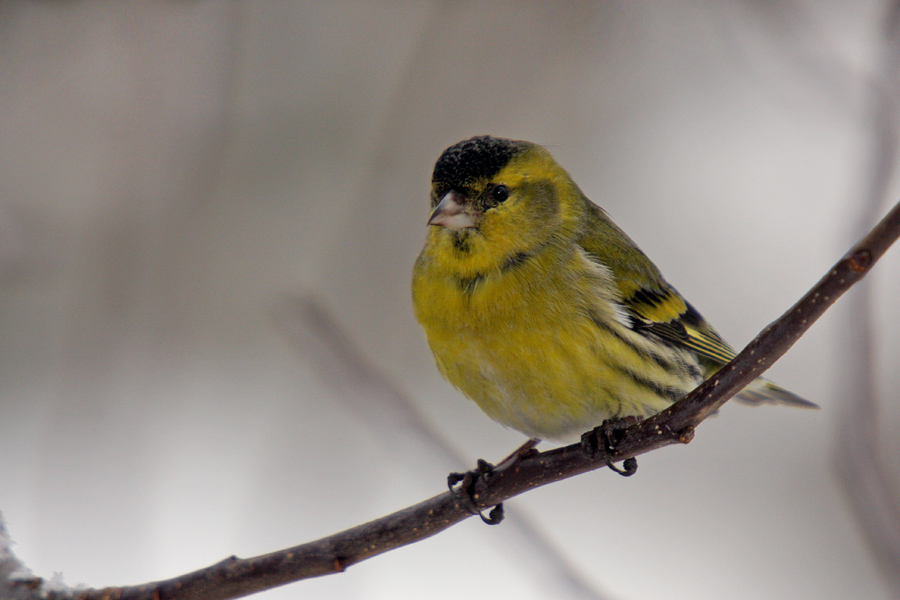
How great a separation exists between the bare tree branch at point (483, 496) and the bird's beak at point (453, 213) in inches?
37.9

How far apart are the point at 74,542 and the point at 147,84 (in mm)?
2667

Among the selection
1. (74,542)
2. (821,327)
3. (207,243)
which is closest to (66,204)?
(207,243)

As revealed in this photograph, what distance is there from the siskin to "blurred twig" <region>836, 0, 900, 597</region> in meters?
0.85

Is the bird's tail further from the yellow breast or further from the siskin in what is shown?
the yellow breast

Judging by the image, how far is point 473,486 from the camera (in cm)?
247

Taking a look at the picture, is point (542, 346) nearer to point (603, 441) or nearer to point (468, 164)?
point (603, 441)

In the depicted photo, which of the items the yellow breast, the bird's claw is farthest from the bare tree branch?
the yellow breast

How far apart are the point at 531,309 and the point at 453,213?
0.48 meters

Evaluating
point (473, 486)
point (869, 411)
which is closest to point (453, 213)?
point (473, 486)

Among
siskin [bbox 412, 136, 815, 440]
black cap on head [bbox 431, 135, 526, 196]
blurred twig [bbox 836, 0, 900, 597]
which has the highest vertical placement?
black cap on head [bbox 431, 135, 526, 196]

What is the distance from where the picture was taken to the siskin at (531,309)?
274 cm

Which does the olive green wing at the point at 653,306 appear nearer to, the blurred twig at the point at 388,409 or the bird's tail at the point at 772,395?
the bird's tail at the point at 772,395

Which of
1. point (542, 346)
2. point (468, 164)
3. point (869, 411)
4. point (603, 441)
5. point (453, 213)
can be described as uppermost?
point (468, 164)

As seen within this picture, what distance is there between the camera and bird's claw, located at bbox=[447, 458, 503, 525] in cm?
231
